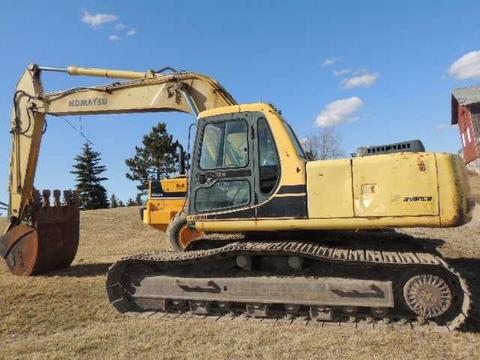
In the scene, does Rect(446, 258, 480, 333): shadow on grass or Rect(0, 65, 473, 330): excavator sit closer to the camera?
Rect(446, 258, 480, 333): shadow on grass

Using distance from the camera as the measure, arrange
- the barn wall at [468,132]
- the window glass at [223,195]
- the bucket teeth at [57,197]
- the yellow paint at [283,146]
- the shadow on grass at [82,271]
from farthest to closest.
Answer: the barn wall at [468,132], the bucket teeth at [57,197], the shadow on grass at [82,271], the window glass at [223,195], the yellow paint at [283,146]

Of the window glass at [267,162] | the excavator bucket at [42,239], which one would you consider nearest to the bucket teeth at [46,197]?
the excavator bucket at [42,239]

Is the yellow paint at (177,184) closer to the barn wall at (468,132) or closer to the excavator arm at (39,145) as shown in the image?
the excavator arm at (39,145)

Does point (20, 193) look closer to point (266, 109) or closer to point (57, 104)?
point (57, 104)

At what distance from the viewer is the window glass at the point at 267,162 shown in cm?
663

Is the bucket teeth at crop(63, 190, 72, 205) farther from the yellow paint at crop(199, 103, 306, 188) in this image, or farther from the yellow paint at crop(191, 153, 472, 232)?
the yellow paint at crop(191, 153, 472, 232)

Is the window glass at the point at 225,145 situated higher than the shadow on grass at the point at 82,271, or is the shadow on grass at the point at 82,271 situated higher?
the window glass at the point at 225,145

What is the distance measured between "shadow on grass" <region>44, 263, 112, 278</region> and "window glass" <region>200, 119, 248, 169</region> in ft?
15.9

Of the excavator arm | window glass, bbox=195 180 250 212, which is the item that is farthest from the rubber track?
the excavator arm

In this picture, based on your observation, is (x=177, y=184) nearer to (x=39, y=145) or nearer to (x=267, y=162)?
(x=39, y=145)

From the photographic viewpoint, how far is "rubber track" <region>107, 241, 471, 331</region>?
564cm

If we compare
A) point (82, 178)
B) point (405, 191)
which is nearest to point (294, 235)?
point (405, 191)

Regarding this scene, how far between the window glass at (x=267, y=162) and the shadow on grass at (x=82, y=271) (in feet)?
17.8

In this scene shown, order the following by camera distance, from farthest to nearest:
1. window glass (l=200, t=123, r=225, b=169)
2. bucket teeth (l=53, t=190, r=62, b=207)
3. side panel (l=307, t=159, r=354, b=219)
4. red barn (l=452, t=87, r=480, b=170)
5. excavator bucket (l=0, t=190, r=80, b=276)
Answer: red barn (l=452, t=87, r=480, b=170) < bucket teeth (l=53, t=190, r=62, b=207) < excavator bucket (l=0, t=190, r=80, b=276) < window glass (l=200, t=123, r=225, b=169) < side panel (l=307, t=159, r=354, b=219)
